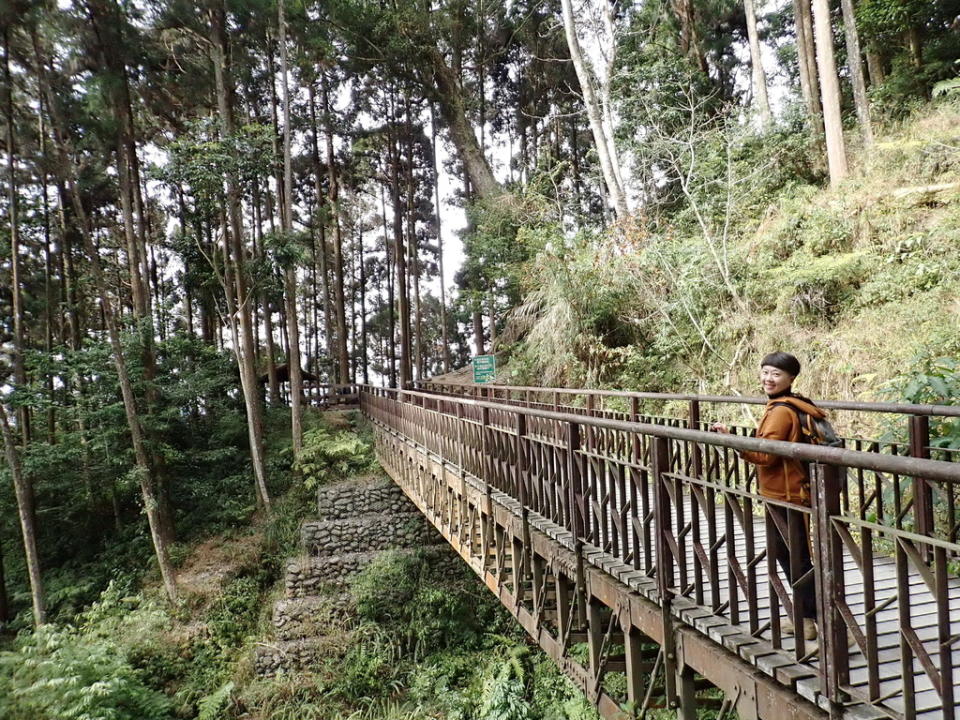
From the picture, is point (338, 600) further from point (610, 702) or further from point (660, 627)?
point (660, 627)

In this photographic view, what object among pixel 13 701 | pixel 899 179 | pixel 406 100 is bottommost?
pixel 13 701

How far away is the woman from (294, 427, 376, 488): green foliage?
1203cm

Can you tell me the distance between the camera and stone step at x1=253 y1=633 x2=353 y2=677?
961 cm

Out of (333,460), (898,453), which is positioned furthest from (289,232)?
(898,453)

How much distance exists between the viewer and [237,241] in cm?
1253

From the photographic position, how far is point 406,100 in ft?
68.1

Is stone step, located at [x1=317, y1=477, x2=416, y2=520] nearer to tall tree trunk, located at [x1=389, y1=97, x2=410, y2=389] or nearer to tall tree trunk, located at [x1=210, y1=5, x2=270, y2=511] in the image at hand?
tall tree trunk, located at [x1=210, y1=5, x2=270, y2=511]

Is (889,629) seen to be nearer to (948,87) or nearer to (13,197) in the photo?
(948,87)

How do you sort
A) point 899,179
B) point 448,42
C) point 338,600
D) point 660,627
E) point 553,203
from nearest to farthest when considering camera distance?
1. point 660,627
2. point 899,179
3. point 338,600
4. point 553,203
5. point 448,42

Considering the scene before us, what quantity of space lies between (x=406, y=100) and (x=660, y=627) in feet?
71.8

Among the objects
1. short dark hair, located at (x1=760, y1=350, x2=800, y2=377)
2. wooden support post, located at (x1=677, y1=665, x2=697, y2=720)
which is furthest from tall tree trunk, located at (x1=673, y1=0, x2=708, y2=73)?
wooden support post, located at (x1=677, y1=665, x2=697, y2=720)

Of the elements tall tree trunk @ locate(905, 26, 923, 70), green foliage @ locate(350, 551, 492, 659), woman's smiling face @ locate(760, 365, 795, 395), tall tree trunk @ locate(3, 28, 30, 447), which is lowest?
green foliage @ locate(350, 551, 492, 659)

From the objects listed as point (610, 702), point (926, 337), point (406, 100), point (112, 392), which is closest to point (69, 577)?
point (112, 392)

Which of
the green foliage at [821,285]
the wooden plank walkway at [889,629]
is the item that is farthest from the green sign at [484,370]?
the wooden plank walkway at [889,629]
